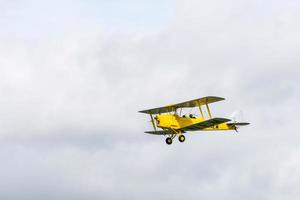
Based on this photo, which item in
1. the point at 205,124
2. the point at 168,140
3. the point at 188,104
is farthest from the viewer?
the point at 188,104

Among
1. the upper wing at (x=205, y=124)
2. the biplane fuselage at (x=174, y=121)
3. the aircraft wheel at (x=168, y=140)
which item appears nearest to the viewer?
the upper wing at (x=205, y=124)

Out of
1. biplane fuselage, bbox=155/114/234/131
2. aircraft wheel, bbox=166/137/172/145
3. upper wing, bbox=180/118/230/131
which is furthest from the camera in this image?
aircraft wheel, bbox=166/137/172/145

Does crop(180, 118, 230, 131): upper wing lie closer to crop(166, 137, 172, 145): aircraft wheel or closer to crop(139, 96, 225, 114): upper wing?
crop(166, 137, 172, 145): aircraft wheel

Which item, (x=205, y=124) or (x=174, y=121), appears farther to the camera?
(x=174, y=121)

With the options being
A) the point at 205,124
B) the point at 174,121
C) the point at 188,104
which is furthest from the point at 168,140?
the point at 188,104

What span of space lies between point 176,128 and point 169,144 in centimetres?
136

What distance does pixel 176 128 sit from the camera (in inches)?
2440

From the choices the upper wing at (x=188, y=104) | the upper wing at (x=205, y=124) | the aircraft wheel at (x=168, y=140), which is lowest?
the aircraft wheel at (x=168, y=140)

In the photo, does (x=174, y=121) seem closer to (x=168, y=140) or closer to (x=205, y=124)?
(x=168, y=140)


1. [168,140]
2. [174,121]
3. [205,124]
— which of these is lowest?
[168,140]

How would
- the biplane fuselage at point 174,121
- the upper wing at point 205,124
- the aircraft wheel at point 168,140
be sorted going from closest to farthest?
the upper wing at point 205,124, the biplane fuselage at point 174,121, the aircraft wheel at point 168,140

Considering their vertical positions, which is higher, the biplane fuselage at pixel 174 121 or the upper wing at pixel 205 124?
the biplane fuselage at pixel 174 121

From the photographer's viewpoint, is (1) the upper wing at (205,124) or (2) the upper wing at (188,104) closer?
(1) the upper wing at (205,124)

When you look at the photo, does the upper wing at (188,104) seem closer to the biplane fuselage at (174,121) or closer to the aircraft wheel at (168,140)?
the biplane fuselage at (174,121)
